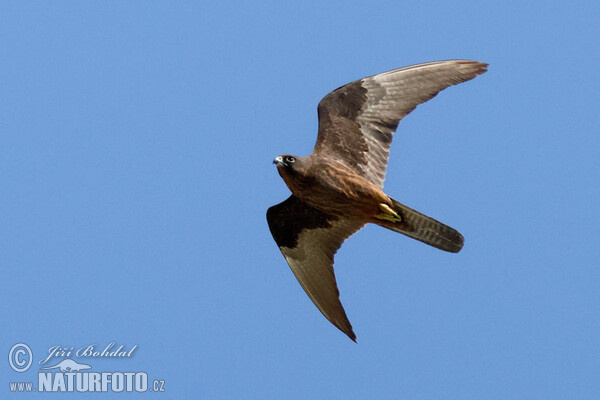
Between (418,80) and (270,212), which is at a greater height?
(418,80)

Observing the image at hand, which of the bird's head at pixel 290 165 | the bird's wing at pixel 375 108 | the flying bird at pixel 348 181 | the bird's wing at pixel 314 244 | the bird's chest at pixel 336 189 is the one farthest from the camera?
the bird's wing at pixel 314 244

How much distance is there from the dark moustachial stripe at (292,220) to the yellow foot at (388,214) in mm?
895

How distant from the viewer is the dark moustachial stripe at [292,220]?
11.2 m

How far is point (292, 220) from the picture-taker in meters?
11.4

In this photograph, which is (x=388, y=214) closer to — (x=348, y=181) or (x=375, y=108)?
(x=348, y=181)

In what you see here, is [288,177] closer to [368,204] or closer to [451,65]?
[368,204]

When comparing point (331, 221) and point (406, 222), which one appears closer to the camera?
point (406, 222)

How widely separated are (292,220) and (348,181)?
1.45m

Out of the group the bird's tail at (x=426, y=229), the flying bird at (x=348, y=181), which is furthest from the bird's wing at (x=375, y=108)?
the bird's tail at (x=426, y=229)

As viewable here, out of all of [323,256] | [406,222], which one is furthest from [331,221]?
[406,222]

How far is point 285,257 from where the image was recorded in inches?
459

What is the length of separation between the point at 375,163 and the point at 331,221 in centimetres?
109

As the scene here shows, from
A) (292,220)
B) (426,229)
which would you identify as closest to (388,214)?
(426,229)

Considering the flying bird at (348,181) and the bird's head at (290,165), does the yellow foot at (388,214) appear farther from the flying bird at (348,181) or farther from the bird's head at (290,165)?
the bird's head at (290,165)
